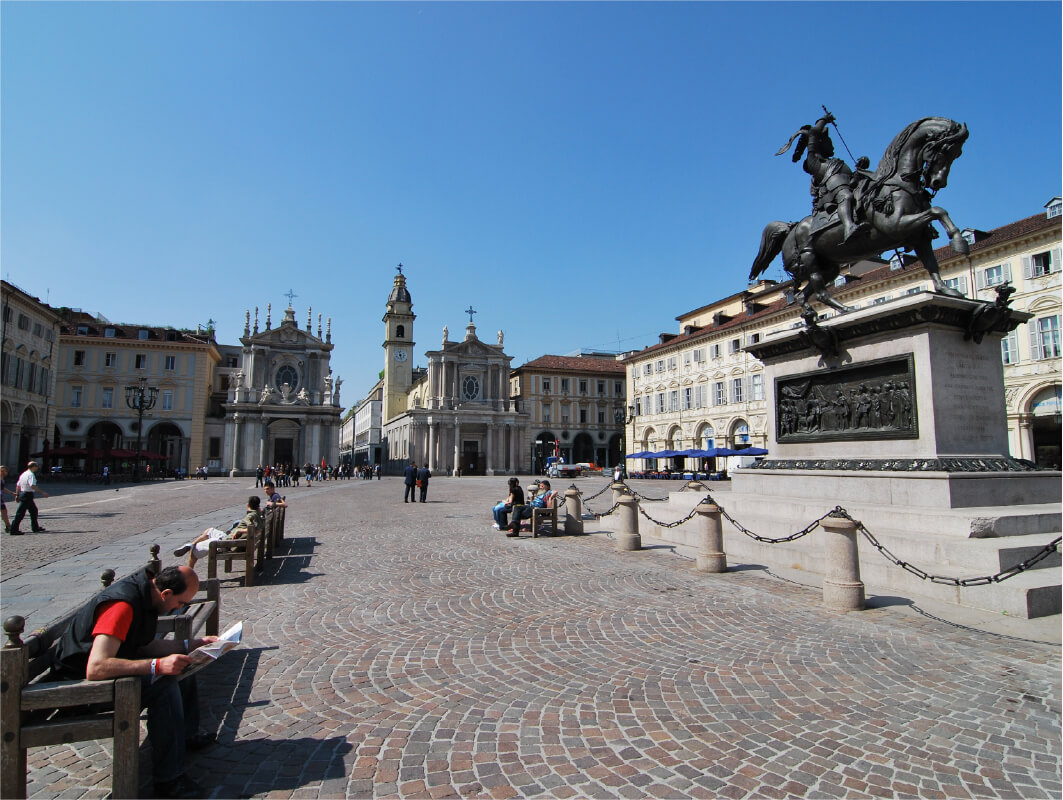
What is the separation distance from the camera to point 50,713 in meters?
2.85

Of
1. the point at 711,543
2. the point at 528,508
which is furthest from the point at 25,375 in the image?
the point at 711,543

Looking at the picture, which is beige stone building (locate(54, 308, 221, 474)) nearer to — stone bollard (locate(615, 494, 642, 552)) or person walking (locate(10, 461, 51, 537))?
person walking (locate(10, 461, 51, 537))

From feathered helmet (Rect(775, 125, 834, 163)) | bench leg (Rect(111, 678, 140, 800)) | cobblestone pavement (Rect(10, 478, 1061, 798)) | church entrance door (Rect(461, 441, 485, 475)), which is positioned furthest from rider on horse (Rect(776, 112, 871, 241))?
church entrance door (Rect(461, 441, 485, 475))

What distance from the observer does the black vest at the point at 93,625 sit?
2893 millimetres

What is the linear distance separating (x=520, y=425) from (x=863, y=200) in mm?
57023

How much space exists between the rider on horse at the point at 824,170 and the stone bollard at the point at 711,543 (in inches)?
233

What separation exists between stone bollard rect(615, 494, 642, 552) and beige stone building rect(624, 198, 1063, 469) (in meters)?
6.00

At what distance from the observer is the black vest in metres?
2.89

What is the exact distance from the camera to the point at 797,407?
11.1 metres

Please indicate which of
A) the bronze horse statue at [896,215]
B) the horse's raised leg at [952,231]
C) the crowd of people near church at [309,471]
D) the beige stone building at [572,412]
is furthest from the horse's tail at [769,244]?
the beige stone building at [572,412]

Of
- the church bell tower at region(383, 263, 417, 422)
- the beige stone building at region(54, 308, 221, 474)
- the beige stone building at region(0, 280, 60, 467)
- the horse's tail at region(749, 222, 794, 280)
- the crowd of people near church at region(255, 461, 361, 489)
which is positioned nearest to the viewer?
the horse's tail at region(749, 222, 794, 280)

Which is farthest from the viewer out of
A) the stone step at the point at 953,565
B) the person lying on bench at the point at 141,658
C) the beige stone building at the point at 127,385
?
the beige stone building at the point at 127,385

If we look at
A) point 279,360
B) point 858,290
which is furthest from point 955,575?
point 279,360

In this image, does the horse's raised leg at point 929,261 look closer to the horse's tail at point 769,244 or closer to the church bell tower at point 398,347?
the horse's tail at point 769,244
